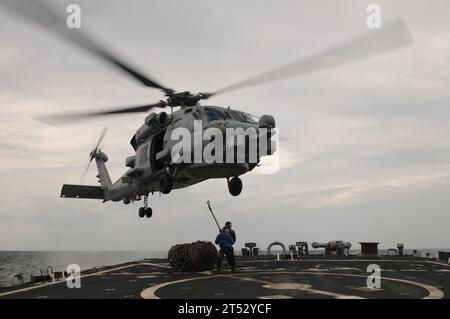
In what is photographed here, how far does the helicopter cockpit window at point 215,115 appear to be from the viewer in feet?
63.1

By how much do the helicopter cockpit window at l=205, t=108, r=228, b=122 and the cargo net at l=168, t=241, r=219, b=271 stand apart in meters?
5.51

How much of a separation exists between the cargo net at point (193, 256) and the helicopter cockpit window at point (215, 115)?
5507 mm

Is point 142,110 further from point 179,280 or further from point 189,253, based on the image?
point 179,280

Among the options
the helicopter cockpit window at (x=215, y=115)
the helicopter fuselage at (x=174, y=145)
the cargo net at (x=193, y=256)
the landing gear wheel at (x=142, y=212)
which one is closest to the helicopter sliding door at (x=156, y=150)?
the helicopter fuselage at (x=174, y=145)

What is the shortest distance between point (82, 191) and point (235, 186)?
13.2 m

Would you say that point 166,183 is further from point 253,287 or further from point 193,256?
point 253,287

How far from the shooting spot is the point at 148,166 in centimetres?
2239

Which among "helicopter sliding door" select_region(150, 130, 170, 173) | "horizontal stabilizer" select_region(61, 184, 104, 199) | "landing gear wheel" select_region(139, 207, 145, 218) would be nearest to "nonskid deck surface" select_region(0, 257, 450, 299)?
"helicopter sliding door" select_region(150, 130, 170, 173)

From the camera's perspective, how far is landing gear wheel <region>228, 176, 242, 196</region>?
2092cm

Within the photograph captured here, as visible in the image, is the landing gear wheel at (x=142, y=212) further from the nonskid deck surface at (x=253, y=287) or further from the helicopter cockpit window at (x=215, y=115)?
the helicopter cockpit window at (x=215, y=115)

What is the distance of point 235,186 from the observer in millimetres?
20922

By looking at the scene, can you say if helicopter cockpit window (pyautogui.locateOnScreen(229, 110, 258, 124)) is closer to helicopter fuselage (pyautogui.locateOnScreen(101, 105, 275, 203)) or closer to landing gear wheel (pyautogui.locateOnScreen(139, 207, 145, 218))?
helicopter fuselage (pyautogui.locateOnScreen(101, 105, 275, 203))

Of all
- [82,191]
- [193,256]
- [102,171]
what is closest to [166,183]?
A: [193,256]
